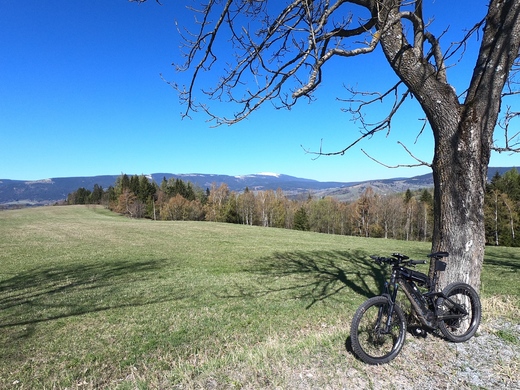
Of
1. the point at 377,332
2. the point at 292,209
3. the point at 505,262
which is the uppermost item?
the point at 377,332

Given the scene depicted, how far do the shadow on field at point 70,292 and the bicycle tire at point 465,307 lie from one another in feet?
26.1

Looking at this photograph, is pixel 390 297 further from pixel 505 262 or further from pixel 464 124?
pixel 505 262

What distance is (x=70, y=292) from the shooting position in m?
10.1

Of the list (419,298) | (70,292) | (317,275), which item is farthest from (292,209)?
(419,298)

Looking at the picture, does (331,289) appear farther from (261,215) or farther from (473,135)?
(261,215)

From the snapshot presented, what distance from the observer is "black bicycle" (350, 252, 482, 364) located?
11.2ft

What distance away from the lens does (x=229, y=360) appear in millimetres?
3455

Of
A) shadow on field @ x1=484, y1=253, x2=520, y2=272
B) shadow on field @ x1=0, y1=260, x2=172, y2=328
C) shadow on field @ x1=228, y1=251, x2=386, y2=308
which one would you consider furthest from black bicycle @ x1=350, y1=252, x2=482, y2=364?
shadow on field @ x1=484, y1=253, x2=520, y2=272

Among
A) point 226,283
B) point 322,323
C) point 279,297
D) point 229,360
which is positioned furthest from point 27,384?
point 226,283

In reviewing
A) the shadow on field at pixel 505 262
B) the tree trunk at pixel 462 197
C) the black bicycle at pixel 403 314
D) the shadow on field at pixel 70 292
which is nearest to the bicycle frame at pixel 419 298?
the black bicycle at pixel 403 314

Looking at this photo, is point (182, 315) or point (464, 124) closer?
point (464, 124)

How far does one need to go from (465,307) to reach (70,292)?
11163 millimetres

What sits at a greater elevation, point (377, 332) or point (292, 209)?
point (377, 332)

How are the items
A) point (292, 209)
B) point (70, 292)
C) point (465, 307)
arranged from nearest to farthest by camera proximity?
point (465, 307) < point (70, 292) < point (292, 209)
